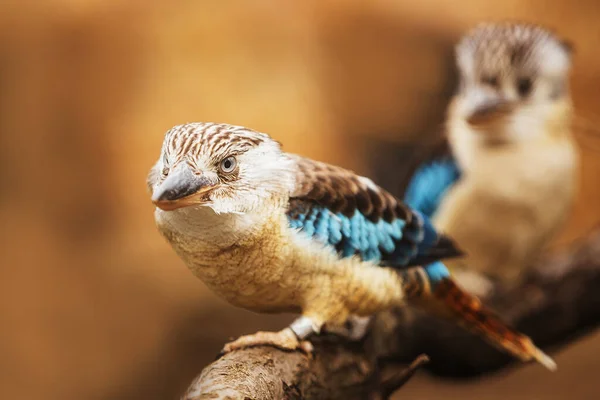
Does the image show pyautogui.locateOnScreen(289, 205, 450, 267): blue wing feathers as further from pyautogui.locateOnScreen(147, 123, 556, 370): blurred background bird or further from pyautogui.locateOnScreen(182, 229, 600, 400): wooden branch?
pyautogui.locateOnScreen(182, 229, 600, 400): wooden branch

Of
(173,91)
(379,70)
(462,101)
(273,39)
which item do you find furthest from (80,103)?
(462,101)

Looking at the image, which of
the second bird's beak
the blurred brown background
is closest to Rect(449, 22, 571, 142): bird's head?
the blurred brown background

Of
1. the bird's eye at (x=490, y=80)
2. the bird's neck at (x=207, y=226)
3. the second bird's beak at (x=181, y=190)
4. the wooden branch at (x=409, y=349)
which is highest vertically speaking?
the bird's eye at (x=490, y=80)

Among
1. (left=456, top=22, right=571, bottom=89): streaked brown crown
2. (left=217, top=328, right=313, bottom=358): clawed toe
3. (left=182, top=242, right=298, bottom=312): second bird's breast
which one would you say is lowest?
(left=217, top=328, right=313, bottom=358): clawed toe

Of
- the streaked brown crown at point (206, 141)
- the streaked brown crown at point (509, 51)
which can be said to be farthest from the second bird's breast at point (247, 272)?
the streaked brown crown at point (509, 51)

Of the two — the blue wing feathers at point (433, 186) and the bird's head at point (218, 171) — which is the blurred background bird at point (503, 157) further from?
the bird's head at point (218, 171)

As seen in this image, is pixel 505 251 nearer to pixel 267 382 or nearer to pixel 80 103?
pixel 267 382
